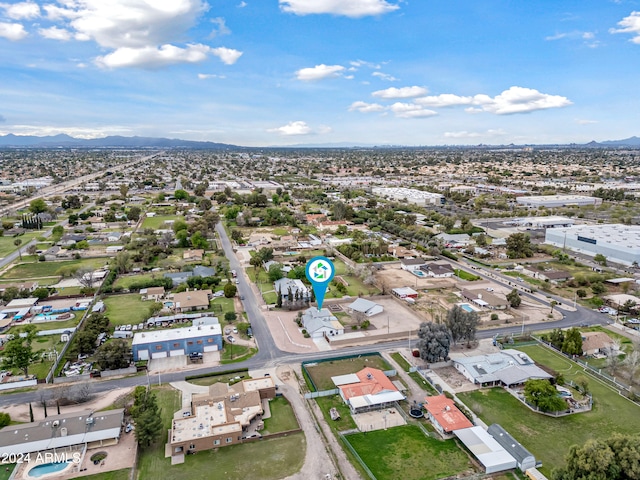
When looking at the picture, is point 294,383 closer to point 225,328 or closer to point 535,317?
point 225,328

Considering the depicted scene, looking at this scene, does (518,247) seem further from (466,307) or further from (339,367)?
(339,367)

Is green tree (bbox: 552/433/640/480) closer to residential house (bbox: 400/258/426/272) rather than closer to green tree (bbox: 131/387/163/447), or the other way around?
green tree (bbox: 131/387/163/447)

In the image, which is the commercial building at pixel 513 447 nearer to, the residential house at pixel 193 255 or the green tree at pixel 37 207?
the residential house at pixel 193 255

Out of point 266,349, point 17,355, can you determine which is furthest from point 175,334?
point 17,355

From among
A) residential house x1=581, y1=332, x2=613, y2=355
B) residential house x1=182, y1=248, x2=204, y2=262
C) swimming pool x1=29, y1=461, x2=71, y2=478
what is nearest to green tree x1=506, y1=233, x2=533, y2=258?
residential house x1=581, y1=332, x2=613, y2=355

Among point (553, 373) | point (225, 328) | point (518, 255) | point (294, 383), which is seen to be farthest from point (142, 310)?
point (518, 255)

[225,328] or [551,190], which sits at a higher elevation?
[551,190]

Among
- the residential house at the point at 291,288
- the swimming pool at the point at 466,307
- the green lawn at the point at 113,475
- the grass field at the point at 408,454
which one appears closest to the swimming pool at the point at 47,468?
the green lawn at the point at 113,475
